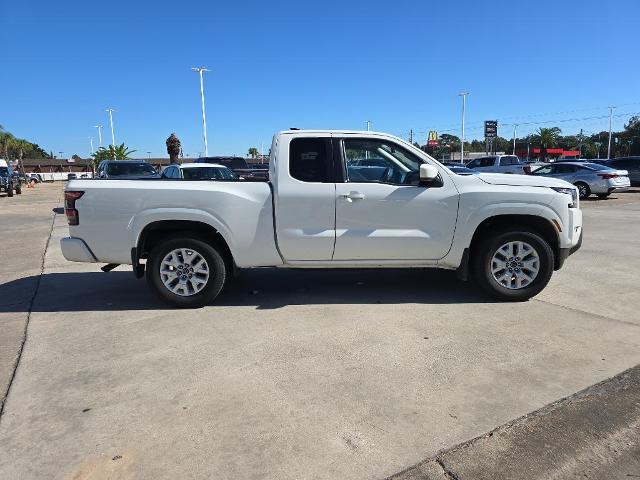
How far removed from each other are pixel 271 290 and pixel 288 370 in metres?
2.33

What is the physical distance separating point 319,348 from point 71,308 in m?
3.05

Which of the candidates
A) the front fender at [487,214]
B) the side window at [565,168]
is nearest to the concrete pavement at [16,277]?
the front fender at [487,214]

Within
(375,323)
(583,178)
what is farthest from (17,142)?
(375,323)

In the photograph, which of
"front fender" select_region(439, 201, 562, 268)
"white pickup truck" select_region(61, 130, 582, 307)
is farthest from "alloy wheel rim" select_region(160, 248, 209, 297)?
"front fender" select_region(439, 201, 562, 268)

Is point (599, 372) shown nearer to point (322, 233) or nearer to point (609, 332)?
point (609, 332)

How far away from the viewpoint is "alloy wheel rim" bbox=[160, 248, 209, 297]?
514 cm

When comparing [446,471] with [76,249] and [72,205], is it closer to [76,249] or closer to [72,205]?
[76,249]

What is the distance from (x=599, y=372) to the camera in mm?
3596

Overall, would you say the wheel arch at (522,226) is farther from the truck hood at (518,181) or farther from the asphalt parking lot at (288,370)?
the asphalt parking lot at (288,370)

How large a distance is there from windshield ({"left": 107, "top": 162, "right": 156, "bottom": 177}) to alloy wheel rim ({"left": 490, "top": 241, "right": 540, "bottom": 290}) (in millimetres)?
15311

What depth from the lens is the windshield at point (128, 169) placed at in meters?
17.8

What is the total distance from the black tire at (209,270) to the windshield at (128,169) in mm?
13792

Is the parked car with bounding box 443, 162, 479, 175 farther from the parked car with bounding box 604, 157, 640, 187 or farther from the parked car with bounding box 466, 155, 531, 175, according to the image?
the parked car with bounding box 604, 157, 640, 187

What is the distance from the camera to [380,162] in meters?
5.31
